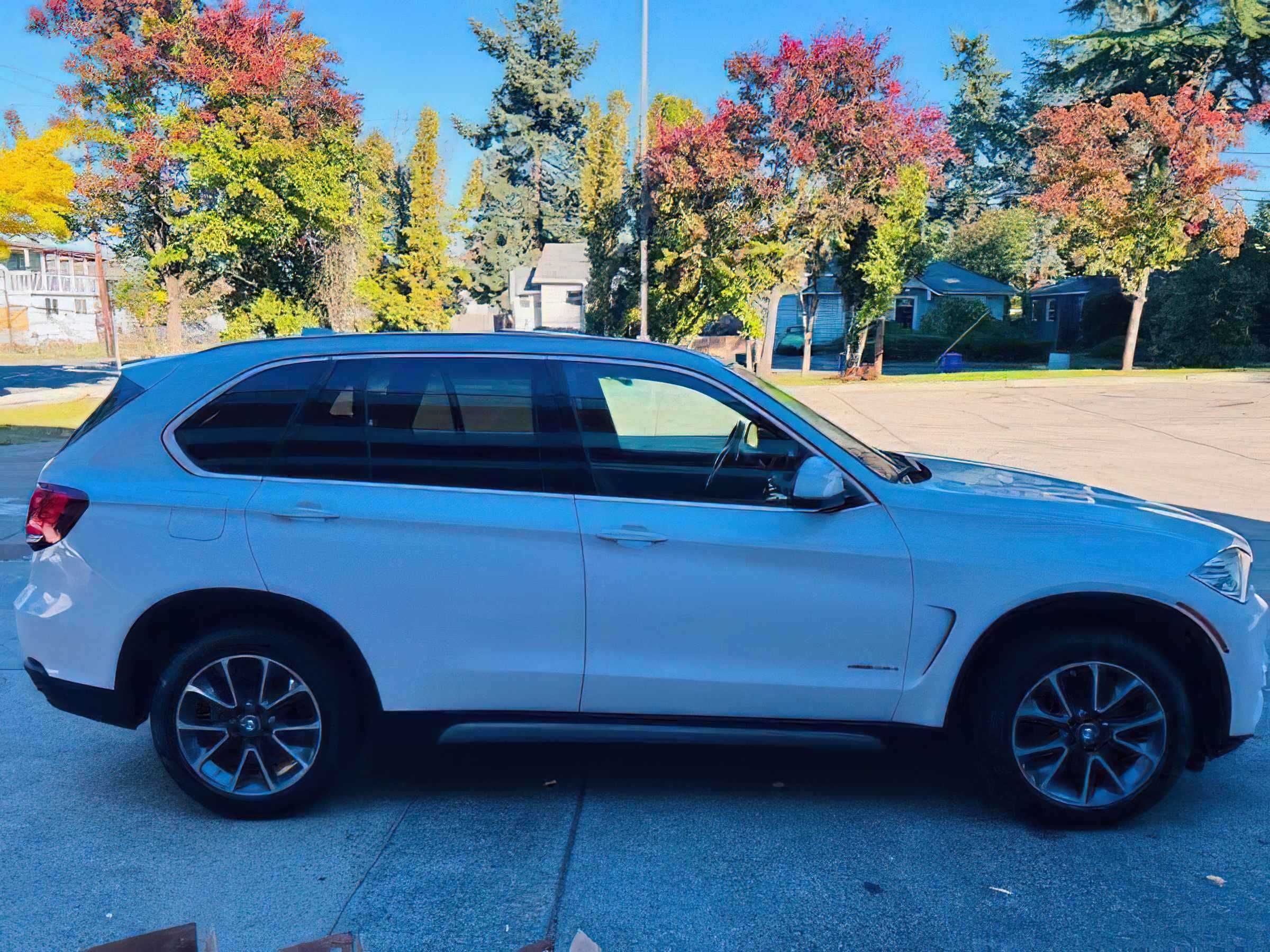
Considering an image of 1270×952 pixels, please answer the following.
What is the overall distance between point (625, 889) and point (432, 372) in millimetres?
2008

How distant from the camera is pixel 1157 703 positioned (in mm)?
3637

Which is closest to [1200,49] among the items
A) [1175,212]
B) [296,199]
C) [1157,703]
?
[1175,212]

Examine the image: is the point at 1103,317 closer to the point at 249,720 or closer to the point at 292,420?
the point at 292,420

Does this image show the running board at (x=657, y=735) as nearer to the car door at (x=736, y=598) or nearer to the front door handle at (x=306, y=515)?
the car door at (x=736, y=598)

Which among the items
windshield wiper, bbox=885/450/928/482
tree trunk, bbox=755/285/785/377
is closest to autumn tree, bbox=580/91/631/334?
tree trunk, bbox=755/285/785/377

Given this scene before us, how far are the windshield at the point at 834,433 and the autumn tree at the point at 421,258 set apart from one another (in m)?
32.5

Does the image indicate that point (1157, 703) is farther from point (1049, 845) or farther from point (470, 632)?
point (470, 632)

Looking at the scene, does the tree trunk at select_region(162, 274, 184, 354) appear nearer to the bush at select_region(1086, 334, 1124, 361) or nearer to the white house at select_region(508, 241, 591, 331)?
the white house at select_region(508, 241, 591, 331)

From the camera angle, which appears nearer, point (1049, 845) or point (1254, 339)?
point (1049, 845)

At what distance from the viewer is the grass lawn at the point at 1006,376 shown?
29.4 metres

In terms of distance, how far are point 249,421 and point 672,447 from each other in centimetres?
164

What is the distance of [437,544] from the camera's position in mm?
3637

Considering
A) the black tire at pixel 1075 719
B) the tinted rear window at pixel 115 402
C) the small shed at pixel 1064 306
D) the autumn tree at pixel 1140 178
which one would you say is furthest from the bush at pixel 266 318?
the small shed at pixel 1064 306

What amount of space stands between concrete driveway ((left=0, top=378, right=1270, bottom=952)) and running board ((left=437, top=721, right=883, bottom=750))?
314 mm
